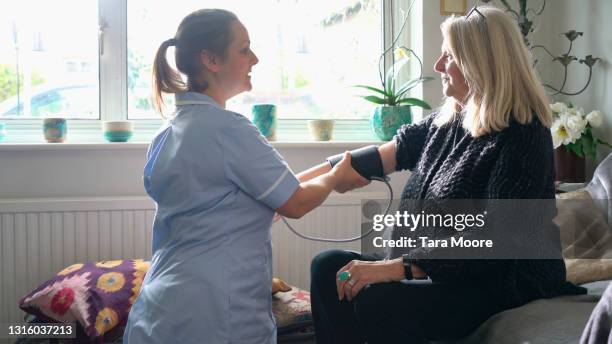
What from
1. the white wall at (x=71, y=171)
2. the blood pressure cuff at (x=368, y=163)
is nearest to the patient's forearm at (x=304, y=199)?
the blood pressure cuff at (x=368, y=163)

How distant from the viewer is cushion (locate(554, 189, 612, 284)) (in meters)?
1.76

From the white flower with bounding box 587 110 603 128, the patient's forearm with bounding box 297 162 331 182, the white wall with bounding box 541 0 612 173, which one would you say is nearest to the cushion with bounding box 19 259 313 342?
the patient's forearm with bounding box 297 162 331 182

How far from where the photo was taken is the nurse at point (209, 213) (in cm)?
131

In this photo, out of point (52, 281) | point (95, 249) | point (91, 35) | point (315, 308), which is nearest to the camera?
point (315, 308)

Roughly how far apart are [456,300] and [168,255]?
64cm

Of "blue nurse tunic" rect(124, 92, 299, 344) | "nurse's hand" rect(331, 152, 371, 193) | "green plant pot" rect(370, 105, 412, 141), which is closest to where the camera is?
"blue nurse tunic" rect(124, 92, 299, 344)

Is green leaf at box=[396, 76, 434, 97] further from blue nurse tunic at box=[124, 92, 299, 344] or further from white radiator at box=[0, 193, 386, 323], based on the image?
blue nurse tunic at box=[124, 92, 299, 344]

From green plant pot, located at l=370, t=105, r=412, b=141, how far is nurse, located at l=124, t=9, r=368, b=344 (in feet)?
4.01

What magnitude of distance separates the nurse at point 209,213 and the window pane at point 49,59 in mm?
1242

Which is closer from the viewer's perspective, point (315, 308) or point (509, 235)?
point (509, 235)

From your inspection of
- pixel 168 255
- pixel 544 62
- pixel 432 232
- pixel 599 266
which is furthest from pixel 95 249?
pixel 544 62

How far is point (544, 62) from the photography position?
2.82 metres

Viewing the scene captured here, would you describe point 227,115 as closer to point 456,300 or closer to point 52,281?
point 456,300

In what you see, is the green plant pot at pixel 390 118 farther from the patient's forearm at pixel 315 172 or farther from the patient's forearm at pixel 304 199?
the patient's forearm at pixel 304 199
